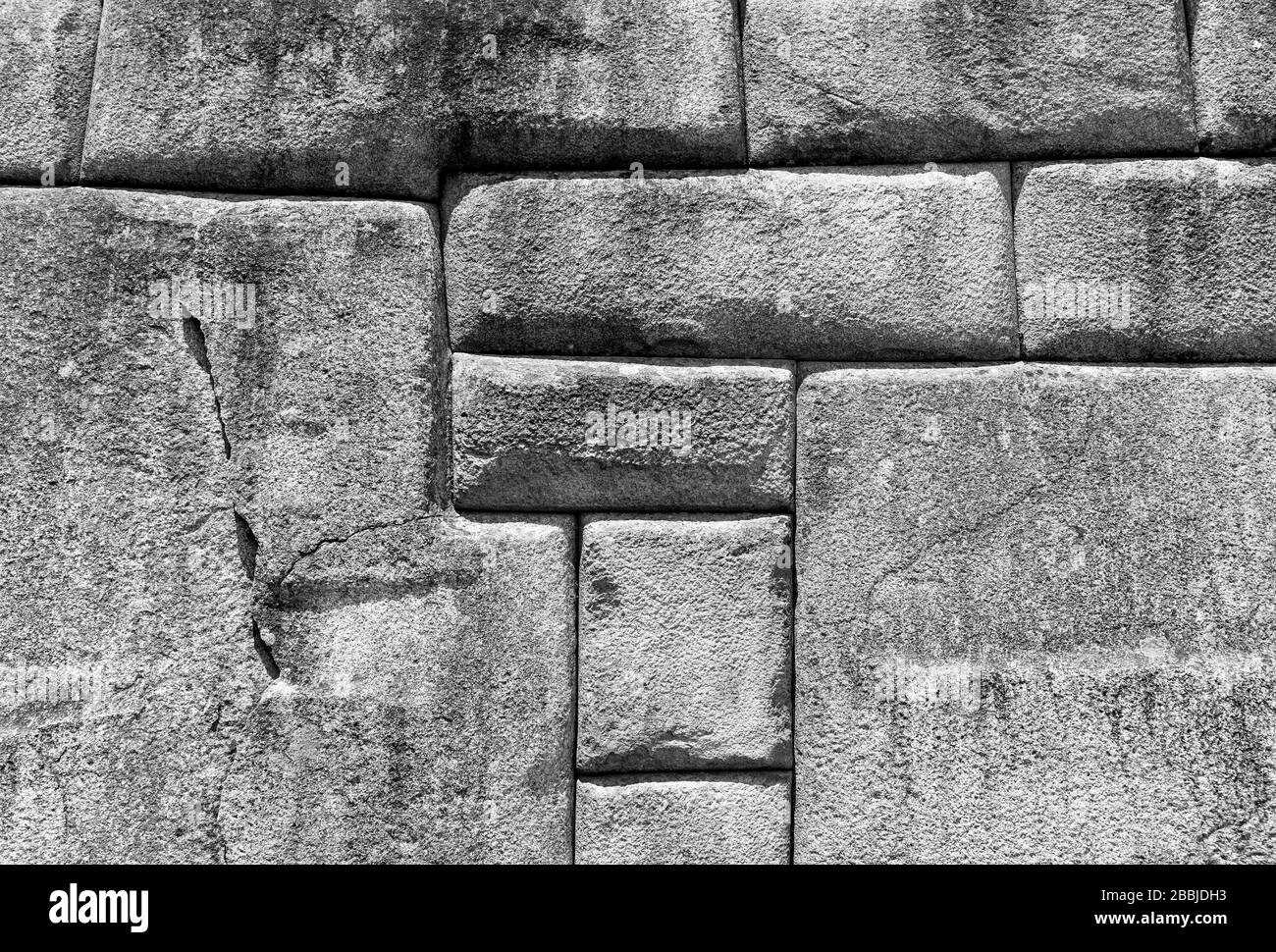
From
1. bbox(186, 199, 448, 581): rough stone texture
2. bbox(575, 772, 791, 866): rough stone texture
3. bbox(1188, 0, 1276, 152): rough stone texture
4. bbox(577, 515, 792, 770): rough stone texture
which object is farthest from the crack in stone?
bbox(1188, 0, 1276, 152): rough stone texture

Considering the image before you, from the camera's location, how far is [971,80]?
2730 millimetres

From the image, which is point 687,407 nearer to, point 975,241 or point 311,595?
point 975,241

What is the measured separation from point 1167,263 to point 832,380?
881 millimetres

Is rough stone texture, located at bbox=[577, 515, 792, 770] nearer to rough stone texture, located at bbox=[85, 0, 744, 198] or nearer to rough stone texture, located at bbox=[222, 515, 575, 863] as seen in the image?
rough stone texture, located at bbox=[222, 515, 575, 863]

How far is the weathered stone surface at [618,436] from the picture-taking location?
8.77 ft

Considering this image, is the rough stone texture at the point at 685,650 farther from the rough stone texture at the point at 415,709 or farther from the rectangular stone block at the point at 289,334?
the rectangular stone block at the point at 289,334

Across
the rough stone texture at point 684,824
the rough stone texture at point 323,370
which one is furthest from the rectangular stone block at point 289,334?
the rough stone texture at point 684,824

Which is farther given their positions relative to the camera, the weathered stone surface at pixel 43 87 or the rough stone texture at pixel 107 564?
the weathered stone surface at pixel 43 87

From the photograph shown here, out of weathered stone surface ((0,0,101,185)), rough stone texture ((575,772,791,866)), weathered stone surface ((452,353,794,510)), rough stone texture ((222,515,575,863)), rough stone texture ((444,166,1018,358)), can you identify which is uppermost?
weathered stone surface ((0,0,101,185))

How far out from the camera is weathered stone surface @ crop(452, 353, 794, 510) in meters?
2.67

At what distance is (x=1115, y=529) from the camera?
266 cm

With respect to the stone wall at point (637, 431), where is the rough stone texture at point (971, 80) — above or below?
above

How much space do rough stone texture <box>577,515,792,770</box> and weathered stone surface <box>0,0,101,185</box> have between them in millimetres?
1690

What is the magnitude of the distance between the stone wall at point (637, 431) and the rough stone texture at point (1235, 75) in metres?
0.01
